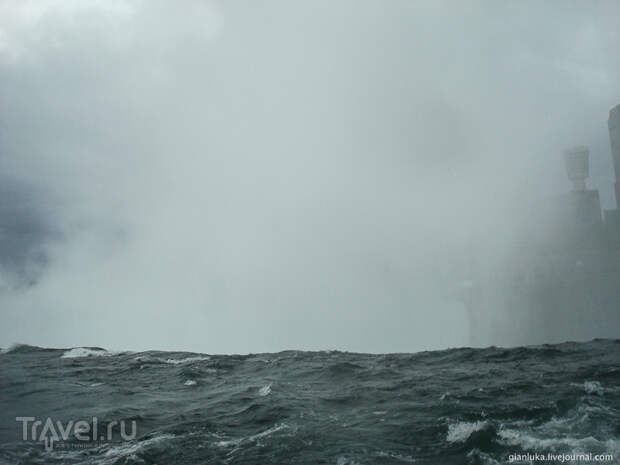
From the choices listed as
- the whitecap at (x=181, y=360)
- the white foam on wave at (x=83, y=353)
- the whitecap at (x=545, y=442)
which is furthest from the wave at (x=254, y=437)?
the white foam on wave at (x=83, y=353)

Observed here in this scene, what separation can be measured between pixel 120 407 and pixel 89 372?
1037 inches

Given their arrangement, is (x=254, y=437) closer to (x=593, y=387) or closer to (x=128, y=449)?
(x=128, y=449)

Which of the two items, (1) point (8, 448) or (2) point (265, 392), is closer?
(1) point (8, 448)

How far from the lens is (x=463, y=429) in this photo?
27391mm

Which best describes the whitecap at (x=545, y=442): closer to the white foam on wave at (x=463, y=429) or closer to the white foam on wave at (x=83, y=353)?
the white foam on wave at (x=463, y=429)

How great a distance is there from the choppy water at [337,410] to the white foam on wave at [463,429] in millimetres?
67

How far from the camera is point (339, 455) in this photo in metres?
24.2

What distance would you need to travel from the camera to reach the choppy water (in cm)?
2505

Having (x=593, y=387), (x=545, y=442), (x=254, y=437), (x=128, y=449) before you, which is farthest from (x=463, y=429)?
(x=128, y=449)

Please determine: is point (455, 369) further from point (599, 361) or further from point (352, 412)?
point (352, 412)

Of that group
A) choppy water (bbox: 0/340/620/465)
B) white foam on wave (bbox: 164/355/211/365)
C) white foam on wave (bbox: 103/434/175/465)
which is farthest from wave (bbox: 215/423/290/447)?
white foam on wave (bbox: 164/355/211/365)

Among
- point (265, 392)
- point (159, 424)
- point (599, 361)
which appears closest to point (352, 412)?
point (265, 392)

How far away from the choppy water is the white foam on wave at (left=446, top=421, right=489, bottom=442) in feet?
0.22

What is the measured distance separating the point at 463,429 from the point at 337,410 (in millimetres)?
9701
